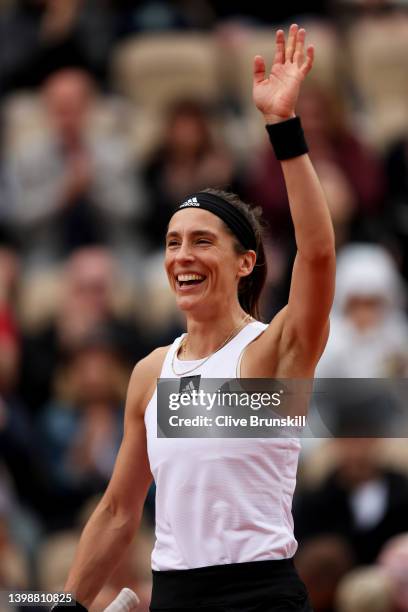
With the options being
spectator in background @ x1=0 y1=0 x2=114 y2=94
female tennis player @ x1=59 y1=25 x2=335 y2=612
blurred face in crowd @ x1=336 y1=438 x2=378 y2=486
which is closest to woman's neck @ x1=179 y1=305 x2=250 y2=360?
female tennis player @ x1=59 y1=25 x2=335 y2=612

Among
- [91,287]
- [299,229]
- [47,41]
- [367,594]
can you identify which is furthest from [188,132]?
[299,229]

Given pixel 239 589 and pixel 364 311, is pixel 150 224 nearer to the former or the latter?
pixel 364 311

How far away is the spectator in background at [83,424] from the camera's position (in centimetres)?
787

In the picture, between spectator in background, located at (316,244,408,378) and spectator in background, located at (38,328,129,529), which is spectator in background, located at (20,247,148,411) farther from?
spectator in background, located at (316,244,408,378)

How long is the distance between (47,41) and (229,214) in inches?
236

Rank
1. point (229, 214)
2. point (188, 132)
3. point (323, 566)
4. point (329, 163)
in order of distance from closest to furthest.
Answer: point (229, 214) < point (323, 566) < point (188, 132) < point (329, 163)

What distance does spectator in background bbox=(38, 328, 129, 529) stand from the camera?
787 cm

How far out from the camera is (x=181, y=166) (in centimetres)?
933

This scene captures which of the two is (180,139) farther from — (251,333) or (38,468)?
(251,333)

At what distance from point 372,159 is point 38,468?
323 centimetres

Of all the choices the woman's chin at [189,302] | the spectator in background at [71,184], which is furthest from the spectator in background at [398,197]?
the woman's chin at [189,302]

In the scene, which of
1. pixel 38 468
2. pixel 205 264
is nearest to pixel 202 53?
pixel 38 468

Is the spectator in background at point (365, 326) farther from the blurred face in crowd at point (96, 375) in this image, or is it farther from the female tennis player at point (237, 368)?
the female tennis player at point (237, 368)

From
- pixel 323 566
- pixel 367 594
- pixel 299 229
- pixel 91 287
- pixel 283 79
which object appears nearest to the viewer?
pixel 299 229
